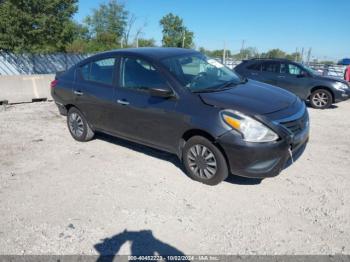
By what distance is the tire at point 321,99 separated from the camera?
31.5 feet

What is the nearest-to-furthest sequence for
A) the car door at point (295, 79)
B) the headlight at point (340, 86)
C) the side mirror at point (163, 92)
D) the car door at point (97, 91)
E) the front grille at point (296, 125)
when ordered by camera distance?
the front grille at point (296, 125) < the side mirror at point (163, 92) < the car door at point (97, 91) < the headlight at point (340, 86) < the car door at point (295, 79)

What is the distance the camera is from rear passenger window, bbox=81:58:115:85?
510 cm

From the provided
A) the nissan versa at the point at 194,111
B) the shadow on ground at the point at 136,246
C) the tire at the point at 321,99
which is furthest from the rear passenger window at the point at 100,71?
the tire at the point at 321,99

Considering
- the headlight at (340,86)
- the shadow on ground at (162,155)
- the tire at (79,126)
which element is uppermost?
the headlight at (340,86)

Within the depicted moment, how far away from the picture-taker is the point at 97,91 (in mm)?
5250

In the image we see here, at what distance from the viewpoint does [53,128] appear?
708 centimetres

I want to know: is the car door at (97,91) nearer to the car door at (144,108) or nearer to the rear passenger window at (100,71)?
the rear passenger window at (100,71)

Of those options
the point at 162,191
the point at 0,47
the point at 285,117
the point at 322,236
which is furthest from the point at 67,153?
the point at 0,47

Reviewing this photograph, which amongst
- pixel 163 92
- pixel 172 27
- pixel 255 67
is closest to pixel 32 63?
pixel 255 67

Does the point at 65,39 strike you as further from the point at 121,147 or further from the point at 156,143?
the point at 156,143

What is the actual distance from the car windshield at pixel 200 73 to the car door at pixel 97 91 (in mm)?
1088

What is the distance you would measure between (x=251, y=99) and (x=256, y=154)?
0.80m

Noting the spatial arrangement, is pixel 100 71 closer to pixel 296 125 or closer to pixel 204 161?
pixel 204 161

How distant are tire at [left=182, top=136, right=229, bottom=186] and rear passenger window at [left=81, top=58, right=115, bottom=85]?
6.04 ft
